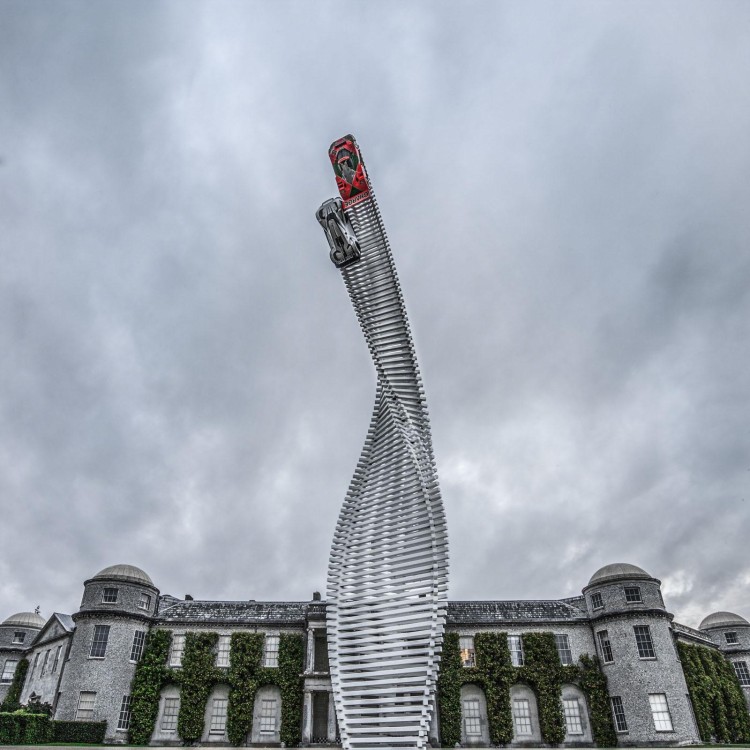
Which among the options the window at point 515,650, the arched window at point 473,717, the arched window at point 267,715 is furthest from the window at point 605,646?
the arched window at point 267,715

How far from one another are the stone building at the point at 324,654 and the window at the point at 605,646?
1.9 inches

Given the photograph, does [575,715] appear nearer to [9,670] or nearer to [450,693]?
[450,693]

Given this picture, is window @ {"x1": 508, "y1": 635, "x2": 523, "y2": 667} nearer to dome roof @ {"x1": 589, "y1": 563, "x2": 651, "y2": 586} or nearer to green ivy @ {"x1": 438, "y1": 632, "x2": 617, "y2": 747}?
green ivy @ {"x1": 438, "y1": 632, "x2": 617, "y2": 747}

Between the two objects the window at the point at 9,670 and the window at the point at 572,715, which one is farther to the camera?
the window at the point at 9,670

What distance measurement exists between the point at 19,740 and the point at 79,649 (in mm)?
5752

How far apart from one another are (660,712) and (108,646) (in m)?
26.0

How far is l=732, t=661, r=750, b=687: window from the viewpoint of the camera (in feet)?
125

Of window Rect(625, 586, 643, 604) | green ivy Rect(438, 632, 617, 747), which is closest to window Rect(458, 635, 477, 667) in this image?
green ivy Rect(438, 632, 617, 747)

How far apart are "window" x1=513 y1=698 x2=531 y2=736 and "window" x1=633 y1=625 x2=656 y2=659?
602cm

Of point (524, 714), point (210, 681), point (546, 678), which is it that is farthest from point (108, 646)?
point (546, 678)

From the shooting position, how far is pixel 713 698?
31.5 meters

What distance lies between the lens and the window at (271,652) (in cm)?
3097

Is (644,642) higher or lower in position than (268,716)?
higher

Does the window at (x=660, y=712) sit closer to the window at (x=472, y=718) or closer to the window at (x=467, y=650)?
the window at (x=472, y=718)
